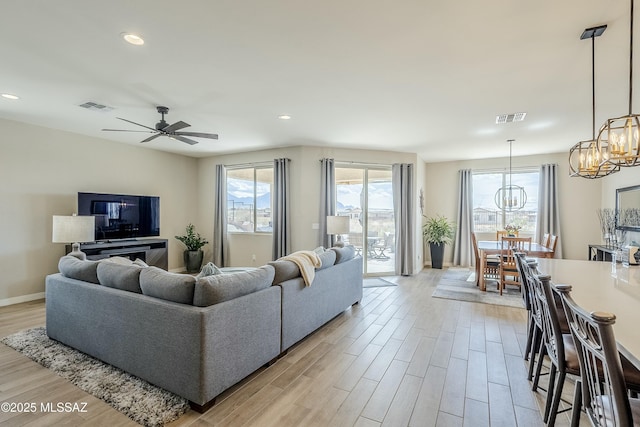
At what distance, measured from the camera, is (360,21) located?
226 cm

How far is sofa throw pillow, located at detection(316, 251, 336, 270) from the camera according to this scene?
12.1ft

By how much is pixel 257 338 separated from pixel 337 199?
14.6 ft

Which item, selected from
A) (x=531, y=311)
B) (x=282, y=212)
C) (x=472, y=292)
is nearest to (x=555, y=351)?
(x=531, y=311)

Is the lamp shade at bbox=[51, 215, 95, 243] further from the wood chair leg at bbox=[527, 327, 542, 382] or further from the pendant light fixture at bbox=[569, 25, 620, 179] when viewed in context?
the pendant light fixture at bbox=[569, 25, 620, 179]

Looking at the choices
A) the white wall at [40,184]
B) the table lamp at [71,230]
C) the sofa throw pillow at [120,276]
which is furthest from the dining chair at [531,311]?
the white wall at [40,184]

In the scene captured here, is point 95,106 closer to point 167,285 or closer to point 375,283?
point 167,285

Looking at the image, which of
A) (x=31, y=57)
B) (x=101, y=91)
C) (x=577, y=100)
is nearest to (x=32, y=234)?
(x=101, y=91)

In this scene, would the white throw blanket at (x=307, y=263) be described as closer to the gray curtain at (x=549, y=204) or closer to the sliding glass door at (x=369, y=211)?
the sliding glass door at (x=369, y=211)

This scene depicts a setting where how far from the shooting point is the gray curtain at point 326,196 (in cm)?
625

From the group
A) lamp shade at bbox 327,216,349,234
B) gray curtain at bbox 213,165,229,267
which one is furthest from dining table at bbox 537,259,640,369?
gray curtain at bbox 213,165,229,267

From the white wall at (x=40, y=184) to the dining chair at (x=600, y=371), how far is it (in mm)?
6736

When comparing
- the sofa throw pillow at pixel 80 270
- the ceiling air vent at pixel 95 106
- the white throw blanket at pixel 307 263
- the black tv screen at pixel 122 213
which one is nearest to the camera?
the sofa throw pillow at pixel 80 270

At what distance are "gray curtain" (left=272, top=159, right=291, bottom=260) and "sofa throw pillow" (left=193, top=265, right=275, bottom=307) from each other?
351cm

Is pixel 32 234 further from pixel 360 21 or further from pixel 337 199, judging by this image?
pixel 360 21
